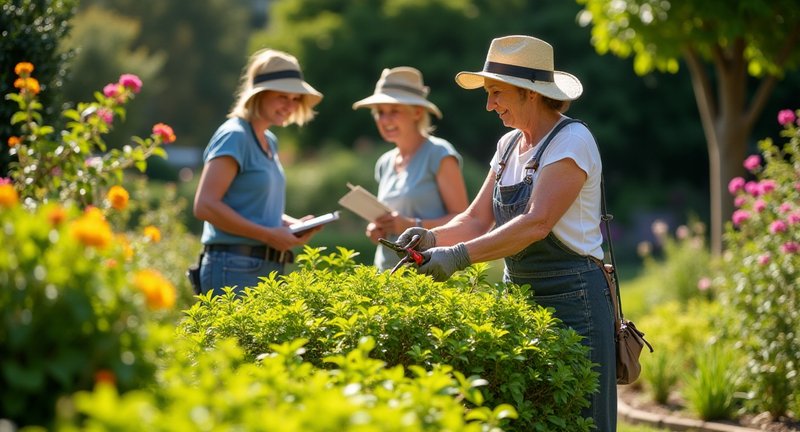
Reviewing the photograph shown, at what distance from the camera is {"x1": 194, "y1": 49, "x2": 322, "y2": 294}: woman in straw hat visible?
15.4 ft

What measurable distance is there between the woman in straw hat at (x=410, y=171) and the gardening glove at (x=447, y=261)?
4.81ft

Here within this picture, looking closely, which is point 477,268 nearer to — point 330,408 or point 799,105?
point 330,408

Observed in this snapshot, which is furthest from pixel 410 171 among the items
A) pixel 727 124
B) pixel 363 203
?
pixel 727 124

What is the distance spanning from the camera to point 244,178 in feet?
15.8

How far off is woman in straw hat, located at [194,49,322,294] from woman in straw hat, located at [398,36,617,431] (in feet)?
3.59

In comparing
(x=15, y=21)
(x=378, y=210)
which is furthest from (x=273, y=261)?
(x=15, y=21)

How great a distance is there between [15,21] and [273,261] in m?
1.84

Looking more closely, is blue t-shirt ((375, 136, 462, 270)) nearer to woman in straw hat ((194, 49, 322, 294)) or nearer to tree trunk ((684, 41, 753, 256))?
woman in straw hat ((194, 49, 322, 294))

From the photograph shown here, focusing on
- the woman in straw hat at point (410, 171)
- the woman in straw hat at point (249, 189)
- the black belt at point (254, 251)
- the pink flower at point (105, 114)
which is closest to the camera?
the pink flower at point (105, 114)

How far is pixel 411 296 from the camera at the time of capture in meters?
3.51

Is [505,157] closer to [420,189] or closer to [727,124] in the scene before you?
[420,189]

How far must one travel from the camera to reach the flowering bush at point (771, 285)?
6.00m

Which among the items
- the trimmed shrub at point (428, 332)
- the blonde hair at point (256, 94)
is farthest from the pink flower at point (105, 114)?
the trimmed shrub at point (428, 332)

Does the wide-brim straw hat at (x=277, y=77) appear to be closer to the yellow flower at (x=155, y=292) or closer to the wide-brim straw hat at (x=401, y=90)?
the wide-brim straw hat at (x=401, y=90)
